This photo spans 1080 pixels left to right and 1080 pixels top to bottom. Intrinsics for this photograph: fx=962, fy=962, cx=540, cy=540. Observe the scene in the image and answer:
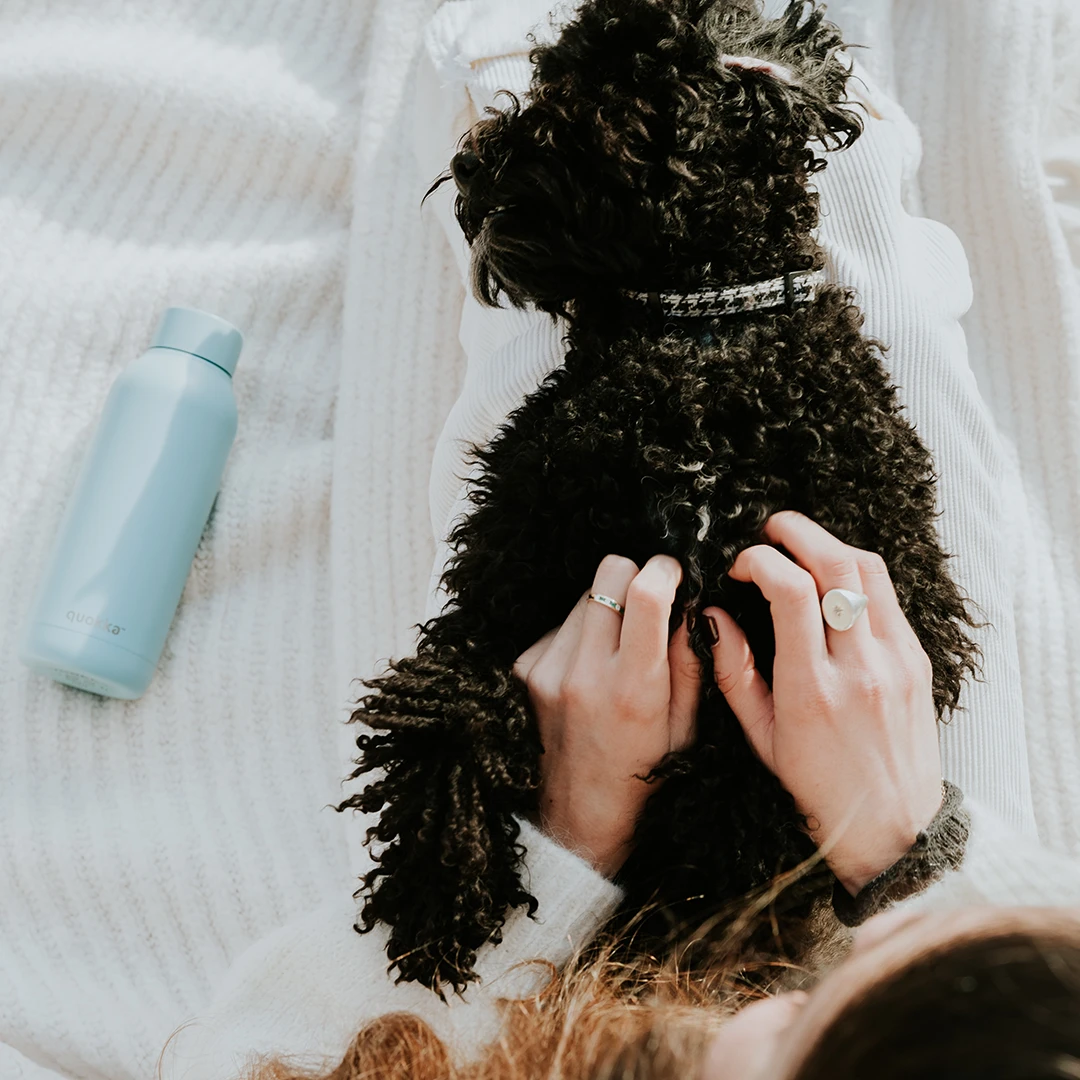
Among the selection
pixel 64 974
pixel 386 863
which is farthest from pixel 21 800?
pixel 386 863

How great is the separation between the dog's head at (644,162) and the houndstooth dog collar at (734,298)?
0.01 m

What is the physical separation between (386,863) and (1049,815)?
844mm

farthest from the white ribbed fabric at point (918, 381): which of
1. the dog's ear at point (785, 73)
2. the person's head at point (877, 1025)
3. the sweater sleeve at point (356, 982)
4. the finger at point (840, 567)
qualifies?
the person's head at point (877, 1025)

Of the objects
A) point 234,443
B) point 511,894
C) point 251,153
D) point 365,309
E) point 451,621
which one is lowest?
point 511,894

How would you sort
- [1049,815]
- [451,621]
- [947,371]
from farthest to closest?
[1049,815], [947,371], [451,621]

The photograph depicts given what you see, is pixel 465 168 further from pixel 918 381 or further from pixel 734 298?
pixel 918 381

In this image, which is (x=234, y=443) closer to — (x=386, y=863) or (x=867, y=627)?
(x=386, y=863)

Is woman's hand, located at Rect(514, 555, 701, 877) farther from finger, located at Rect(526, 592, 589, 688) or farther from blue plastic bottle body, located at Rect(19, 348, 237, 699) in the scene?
blue plastic bottle body, located at Rect(19, 348, 237, 699)

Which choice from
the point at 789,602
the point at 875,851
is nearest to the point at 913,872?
the point at 875,851

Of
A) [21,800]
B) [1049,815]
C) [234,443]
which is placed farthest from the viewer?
[234,443]

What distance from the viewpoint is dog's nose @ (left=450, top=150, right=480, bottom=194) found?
885mm

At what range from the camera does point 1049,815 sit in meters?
1.20

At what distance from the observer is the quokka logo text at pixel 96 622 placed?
1.23 meters

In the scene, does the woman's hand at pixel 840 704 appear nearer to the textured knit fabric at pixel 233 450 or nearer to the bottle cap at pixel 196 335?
the textured knit fabric at pixel 233 450
